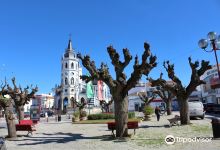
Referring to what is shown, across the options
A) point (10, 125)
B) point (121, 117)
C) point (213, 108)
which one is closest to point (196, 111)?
point (121, 117)

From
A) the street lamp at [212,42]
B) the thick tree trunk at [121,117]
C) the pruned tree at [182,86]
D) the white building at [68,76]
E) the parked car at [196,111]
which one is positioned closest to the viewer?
the street lamp at [212,42]

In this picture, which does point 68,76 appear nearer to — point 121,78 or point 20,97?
point 20,97

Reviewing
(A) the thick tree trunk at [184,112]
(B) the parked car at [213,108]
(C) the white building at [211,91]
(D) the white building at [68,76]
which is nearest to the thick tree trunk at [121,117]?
(A) the thick tree trunk at [184,112]

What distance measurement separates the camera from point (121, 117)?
17.2m

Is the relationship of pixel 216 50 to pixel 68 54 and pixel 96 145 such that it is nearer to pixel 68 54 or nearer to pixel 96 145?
pixel 96 145

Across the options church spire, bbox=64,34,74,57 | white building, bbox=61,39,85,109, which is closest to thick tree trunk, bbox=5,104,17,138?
white building, bbox=61,39,85,109

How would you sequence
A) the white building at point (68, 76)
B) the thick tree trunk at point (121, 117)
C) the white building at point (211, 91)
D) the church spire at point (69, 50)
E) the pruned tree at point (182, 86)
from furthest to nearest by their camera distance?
the church spire at point (69, 50), the white building at point (68, 76), the white building at point (211, 91), the pruned tree at point (182, 86), the thick tree trunk at point (121, 117)

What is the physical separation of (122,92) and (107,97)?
482 feet

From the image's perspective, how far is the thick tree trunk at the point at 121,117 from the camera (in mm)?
17156

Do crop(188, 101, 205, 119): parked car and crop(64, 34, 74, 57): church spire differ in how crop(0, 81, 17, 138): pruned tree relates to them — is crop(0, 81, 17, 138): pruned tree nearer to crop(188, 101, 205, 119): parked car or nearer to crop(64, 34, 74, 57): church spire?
Result: crop(188, 101, 205, 119): parked car

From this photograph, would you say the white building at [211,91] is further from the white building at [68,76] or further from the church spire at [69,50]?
the church spire at [69,50]

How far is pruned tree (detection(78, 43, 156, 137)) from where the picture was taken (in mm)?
17281

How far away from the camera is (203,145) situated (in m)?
13.3

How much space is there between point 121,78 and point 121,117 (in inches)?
90.1
